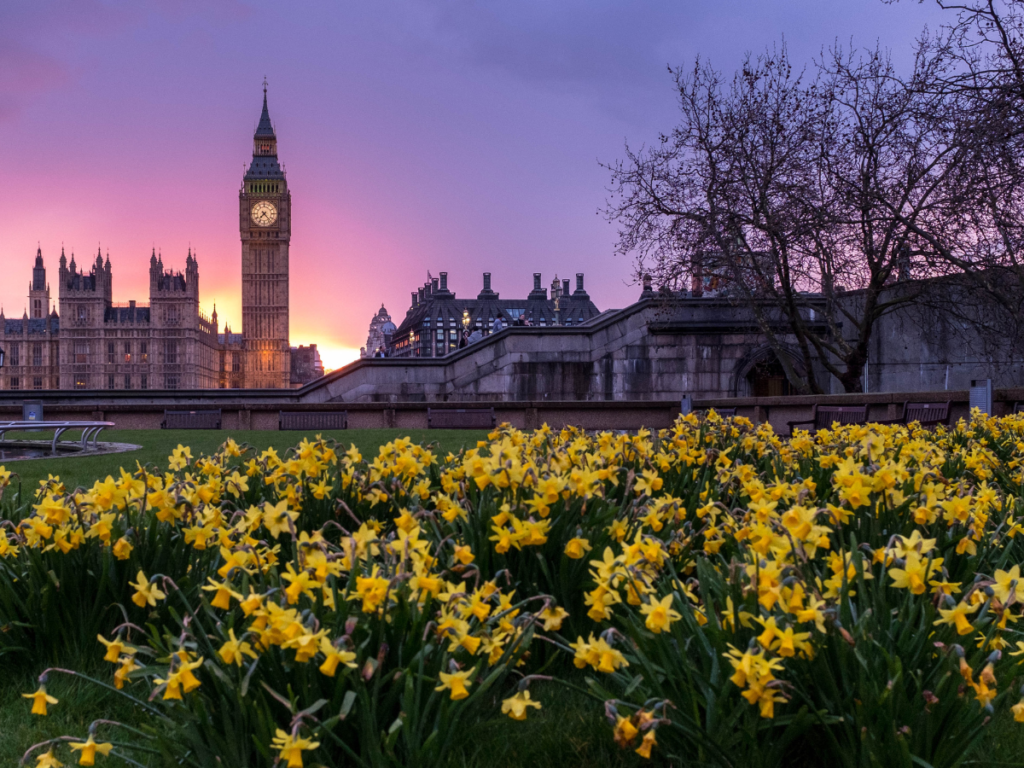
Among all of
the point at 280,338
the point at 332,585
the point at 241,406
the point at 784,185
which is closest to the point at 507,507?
the point at 332,585

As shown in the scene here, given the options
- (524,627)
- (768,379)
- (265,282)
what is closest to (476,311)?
(265,282)

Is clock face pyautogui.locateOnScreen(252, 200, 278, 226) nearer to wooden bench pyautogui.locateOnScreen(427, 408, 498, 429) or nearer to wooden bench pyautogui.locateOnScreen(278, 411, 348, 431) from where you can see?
wooden bench pyautogui.locateOnScreen(278, 411, 348, 431)

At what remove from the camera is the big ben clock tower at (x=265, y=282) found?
125m

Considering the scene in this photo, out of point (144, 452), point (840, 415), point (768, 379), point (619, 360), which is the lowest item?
point (144, 452)

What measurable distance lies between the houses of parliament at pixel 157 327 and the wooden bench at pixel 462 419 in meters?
114

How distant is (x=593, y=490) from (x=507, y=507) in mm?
434

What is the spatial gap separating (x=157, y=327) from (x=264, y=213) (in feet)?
77.8

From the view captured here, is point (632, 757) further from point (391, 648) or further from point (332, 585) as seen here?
point (332, 585)

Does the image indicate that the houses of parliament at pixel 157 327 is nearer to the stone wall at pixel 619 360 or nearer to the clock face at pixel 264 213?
the clock face at pixel 264 213

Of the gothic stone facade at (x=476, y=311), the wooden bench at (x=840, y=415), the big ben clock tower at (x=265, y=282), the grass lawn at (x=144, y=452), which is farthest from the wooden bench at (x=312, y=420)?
the big ben clock tower at (x=265, y=282)

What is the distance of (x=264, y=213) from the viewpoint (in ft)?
417

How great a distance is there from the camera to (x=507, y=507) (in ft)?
9.11

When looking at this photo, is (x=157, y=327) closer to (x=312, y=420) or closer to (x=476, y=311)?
(x=476, y=311)

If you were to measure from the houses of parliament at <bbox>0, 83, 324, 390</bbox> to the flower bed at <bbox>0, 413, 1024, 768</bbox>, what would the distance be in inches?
5047
